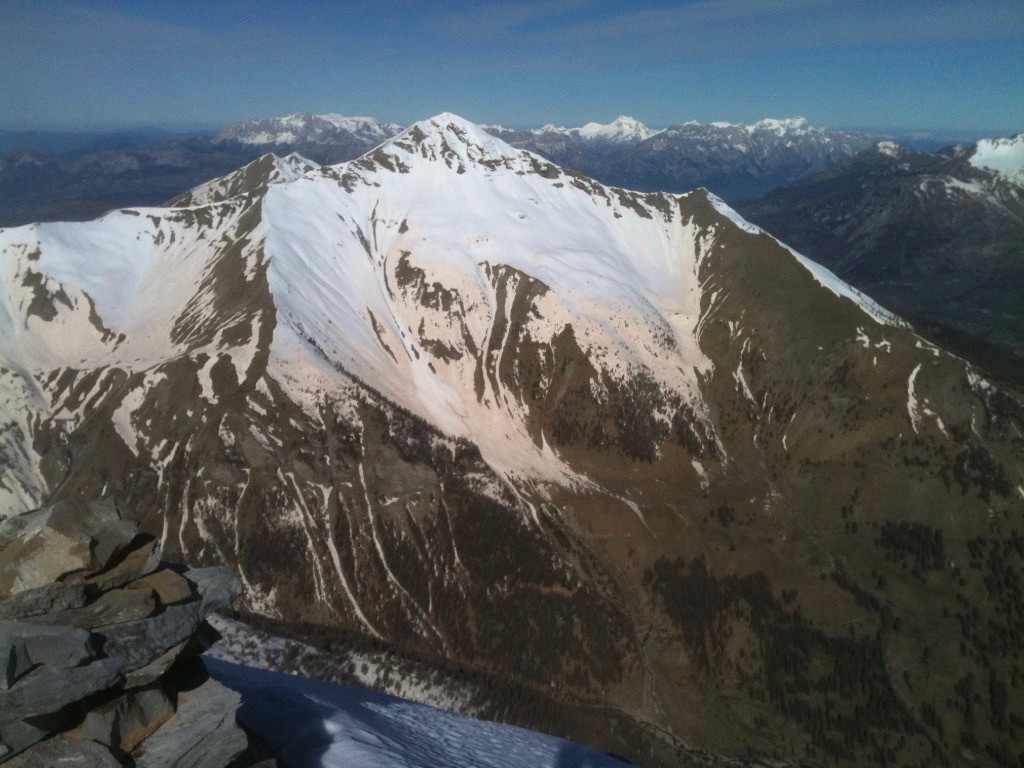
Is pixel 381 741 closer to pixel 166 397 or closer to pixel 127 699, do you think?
pixel 127 699

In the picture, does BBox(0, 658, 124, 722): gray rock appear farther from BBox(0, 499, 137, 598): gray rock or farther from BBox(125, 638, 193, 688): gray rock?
BBox(0, 499, 137, 598): gray rock

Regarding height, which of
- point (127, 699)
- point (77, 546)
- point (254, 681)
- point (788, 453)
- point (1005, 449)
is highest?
point (77, 546)

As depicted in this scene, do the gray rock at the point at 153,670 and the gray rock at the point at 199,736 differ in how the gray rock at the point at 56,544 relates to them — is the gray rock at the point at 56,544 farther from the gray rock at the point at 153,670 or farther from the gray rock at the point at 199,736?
the gray rock at the point at 199,736

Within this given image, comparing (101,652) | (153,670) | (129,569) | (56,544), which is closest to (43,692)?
(101,652)

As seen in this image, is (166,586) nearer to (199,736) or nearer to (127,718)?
(127,718)

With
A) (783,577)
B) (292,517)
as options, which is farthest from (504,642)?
(783,577)
